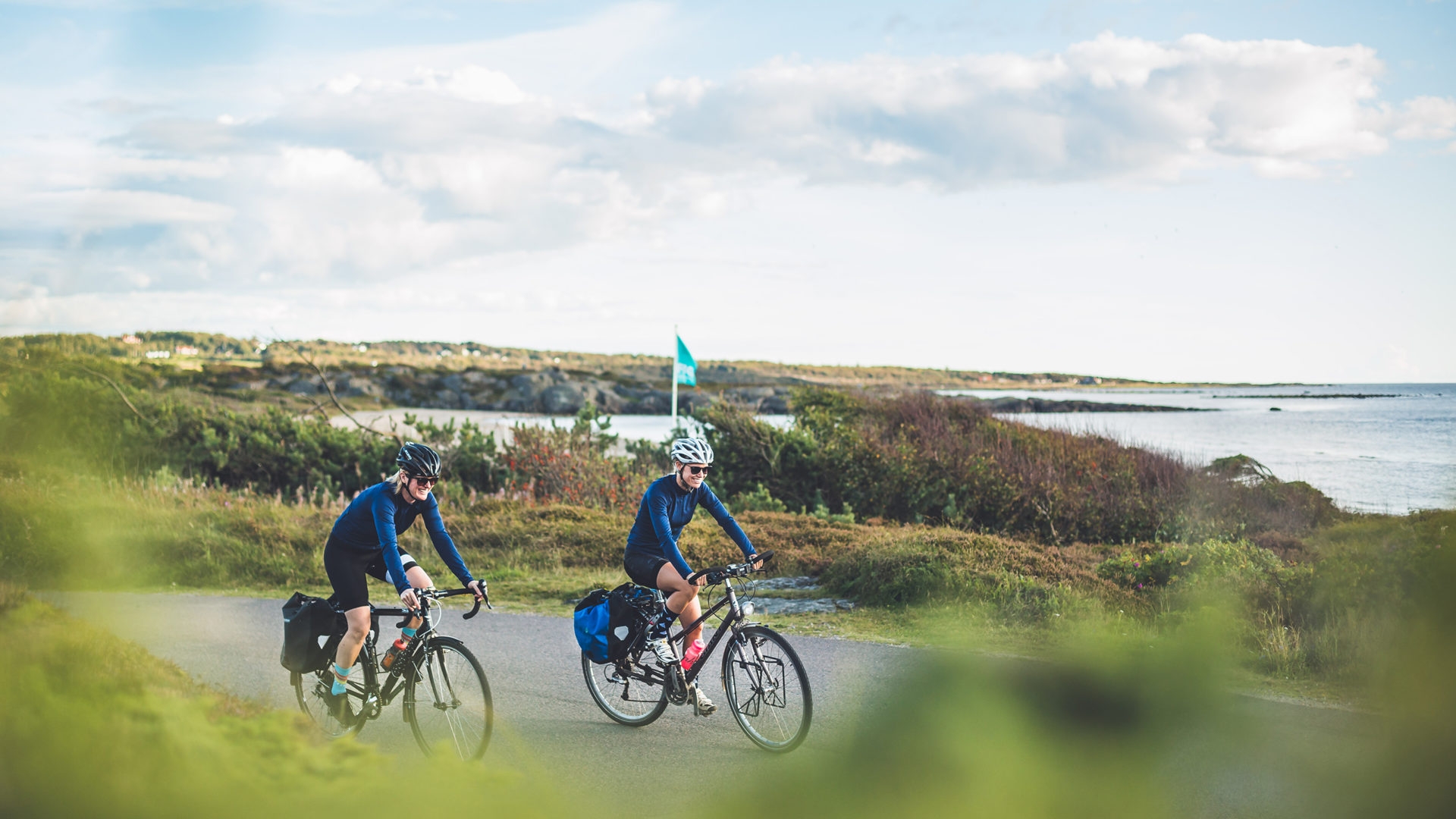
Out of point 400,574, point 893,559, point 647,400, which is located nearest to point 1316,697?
point 893,559

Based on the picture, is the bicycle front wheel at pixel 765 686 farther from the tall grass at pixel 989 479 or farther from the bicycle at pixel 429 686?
the tall grass at pixel 989 479

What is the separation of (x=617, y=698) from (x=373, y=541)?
84.2 inches

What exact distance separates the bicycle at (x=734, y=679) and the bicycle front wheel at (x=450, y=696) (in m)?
1.24

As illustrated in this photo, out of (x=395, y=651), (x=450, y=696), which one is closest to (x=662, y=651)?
(x=450, y=696)

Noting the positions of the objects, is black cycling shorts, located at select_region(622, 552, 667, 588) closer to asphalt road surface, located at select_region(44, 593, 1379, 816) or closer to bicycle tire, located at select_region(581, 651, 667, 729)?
bicycle tire, located at select_region(581, 651, 667, 729)

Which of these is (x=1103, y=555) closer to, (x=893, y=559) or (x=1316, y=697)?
(x=893, y=559)

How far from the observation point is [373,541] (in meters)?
6.32

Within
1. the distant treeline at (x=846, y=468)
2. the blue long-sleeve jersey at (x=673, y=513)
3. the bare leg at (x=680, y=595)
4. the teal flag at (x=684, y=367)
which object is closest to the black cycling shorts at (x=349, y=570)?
the blue long-sleeve jersey at (x=673, y=513)

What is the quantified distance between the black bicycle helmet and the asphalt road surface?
1.54 meters

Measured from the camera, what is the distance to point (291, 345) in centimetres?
1883

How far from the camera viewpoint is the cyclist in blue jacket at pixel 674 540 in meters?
6.81

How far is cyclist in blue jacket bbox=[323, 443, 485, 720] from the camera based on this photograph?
6.09 meters

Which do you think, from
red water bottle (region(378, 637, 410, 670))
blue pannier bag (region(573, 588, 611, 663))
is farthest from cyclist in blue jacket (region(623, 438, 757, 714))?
red water bottle (region(378, 637, 410, 670))

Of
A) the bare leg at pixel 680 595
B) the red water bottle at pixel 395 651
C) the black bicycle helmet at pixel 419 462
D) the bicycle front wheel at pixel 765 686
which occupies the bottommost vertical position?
the bicycle front wheel at pixel 765 686
